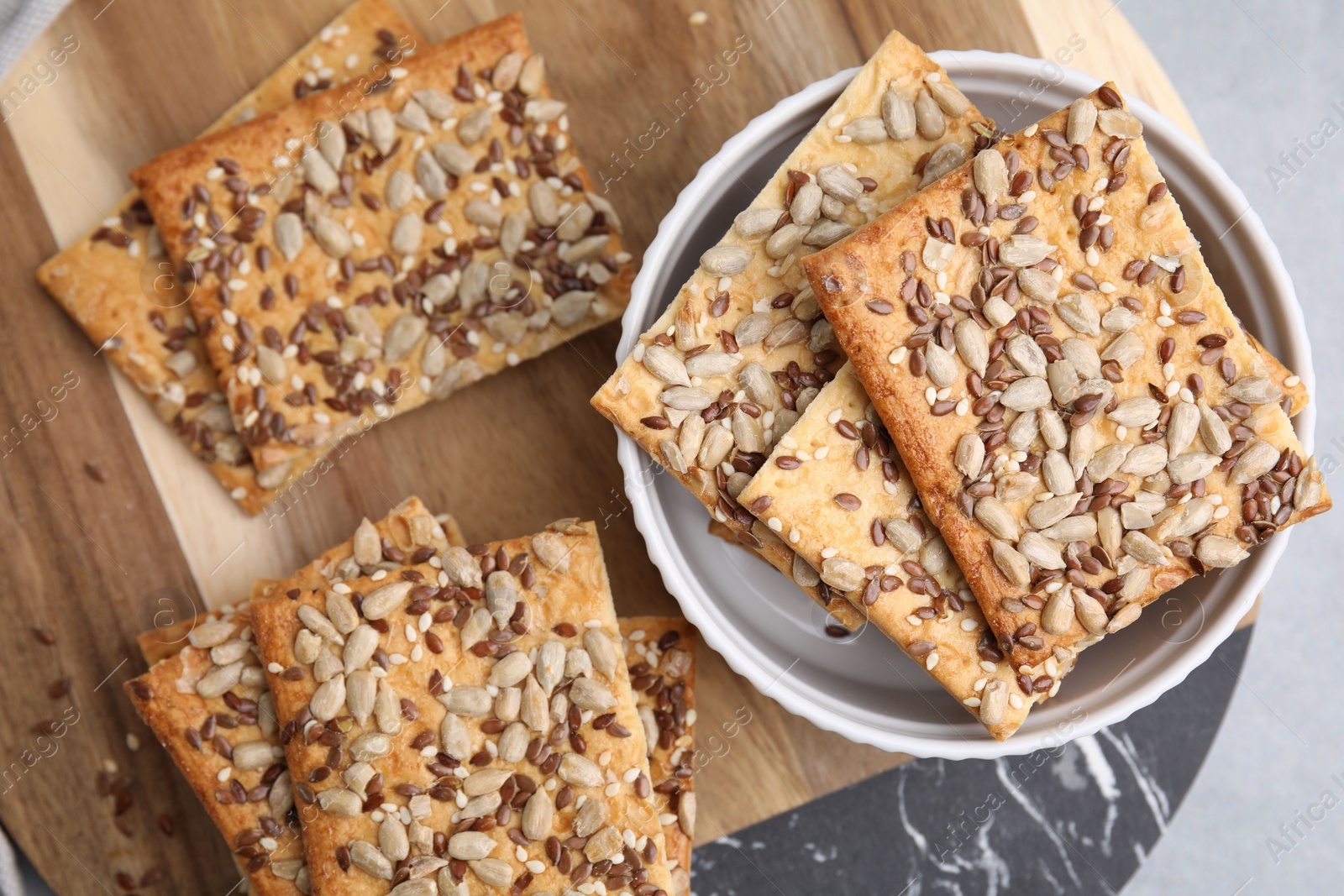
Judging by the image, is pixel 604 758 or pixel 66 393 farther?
pixel 66 393

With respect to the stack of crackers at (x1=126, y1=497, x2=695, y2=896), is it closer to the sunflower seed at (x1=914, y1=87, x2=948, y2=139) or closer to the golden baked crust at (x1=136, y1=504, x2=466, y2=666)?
the golden baked crust at (x1=136, y1=504, x2=466, y2=666)

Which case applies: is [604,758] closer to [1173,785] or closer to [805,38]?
[1173,785]

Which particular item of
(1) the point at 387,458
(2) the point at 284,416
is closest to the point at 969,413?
(1) the point at 387,458

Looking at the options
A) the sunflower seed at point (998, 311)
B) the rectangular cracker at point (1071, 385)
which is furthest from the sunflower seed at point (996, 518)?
the sunflower seed at point (998, 311)

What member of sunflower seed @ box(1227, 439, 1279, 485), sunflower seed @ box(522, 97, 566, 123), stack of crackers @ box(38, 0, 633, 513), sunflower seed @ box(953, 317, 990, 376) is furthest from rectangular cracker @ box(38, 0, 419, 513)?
sunflower seed @ box(1227, 439, 1279, 485)

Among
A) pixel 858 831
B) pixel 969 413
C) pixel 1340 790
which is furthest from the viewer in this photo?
pixel 1340 790

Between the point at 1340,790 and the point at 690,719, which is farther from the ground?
the point at 690,719

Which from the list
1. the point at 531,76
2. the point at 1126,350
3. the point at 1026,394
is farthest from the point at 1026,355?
the point at 531,76

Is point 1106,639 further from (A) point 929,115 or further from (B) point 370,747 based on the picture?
(B) point 370,747
